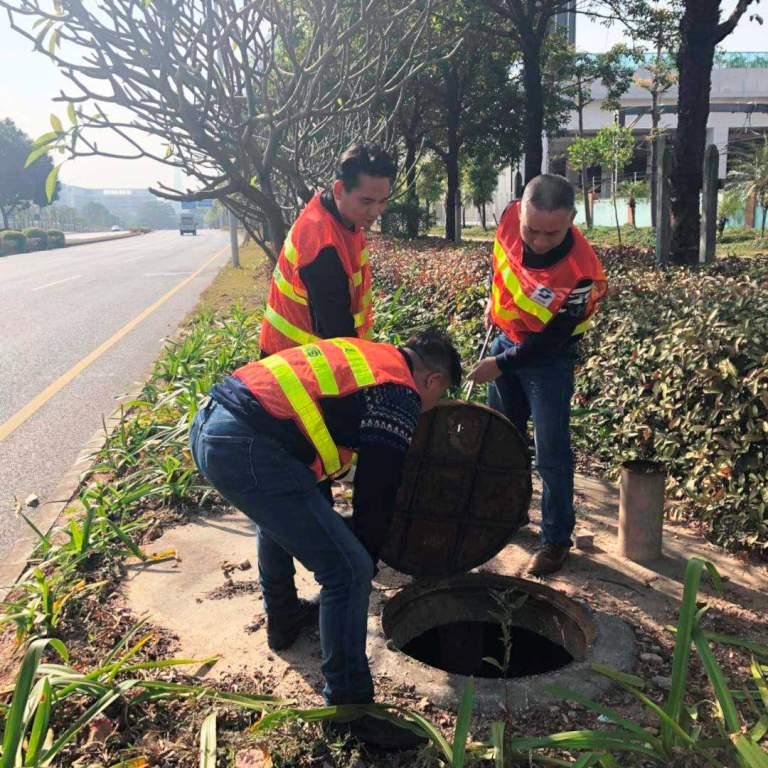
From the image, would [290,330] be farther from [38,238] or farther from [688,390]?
[38,238]

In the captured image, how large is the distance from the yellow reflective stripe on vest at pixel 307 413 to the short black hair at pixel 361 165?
1.03 m

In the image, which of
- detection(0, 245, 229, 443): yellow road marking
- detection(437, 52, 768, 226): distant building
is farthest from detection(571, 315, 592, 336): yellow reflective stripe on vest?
detection(437, 52, 768, 226): distant building

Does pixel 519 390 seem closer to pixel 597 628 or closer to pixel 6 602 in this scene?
pixel 597 628

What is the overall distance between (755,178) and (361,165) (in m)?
23.7

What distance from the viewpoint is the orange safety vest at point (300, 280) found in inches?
117

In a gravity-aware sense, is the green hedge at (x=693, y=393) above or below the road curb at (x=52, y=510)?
above

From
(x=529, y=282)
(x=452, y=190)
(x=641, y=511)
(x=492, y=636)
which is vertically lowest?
(x=492, y=636)

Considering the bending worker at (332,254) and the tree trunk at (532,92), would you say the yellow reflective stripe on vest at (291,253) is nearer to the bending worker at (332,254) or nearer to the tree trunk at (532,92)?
the bending worker at (332,254)

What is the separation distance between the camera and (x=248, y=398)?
2260 mm

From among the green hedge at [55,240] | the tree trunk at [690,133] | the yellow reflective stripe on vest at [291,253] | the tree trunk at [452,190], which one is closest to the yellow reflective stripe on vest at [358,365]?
the yellow reflective stripe on vest at [291,253]

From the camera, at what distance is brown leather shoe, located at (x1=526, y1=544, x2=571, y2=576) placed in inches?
135

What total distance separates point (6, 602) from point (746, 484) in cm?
336

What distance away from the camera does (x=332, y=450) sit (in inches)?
87.4

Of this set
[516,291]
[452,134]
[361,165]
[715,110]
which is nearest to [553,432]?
[516,291]
